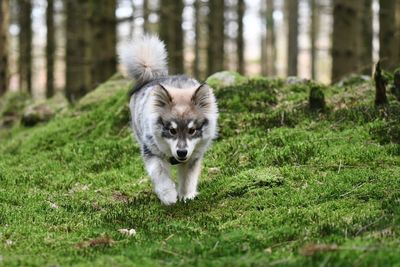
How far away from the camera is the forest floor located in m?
4.99

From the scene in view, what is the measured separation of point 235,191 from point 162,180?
2.94 feet

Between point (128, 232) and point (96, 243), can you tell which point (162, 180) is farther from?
point (96, 243)

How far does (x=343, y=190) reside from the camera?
6.68 meters

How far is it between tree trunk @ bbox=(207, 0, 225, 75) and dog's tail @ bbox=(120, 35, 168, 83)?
49.2ft

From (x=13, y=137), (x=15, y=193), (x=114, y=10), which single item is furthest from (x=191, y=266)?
(x=114, y=10)

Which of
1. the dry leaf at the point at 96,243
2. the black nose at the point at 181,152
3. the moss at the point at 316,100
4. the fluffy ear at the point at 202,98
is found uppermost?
the fluffy ear at the point at 202,98

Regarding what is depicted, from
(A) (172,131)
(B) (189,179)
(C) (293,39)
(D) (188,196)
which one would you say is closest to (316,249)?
(A) (172,131)

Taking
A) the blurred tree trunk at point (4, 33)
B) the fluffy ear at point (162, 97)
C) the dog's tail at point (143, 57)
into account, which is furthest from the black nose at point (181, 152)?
the blurred tree trunk at point (4, 33)

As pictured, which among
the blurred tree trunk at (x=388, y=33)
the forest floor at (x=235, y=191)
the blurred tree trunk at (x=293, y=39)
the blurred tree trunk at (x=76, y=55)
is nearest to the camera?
the forest floor at (x=235, y=191)

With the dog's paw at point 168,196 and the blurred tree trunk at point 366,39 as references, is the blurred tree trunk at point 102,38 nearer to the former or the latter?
the dog's paw at point 168,196

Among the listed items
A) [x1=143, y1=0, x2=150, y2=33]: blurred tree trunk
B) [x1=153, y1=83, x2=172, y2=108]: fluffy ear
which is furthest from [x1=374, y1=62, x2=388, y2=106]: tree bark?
[x1=143, y1=0, x2=150, y2=33]: blurred tree trunk

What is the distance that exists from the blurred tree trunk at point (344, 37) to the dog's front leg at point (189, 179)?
310 inches

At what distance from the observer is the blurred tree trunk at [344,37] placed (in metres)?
14.9

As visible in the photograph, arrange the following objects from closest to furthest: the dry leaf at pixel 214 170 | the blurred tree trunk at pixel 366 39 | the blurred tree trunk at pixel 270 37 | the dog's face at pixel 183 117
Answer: the dog's face at pixel 183 117 < the dry leaf at pixel 214 170 < the blurred tree trunk at pixel 366 39 < the blurred tree trunk at pixel 270 37
